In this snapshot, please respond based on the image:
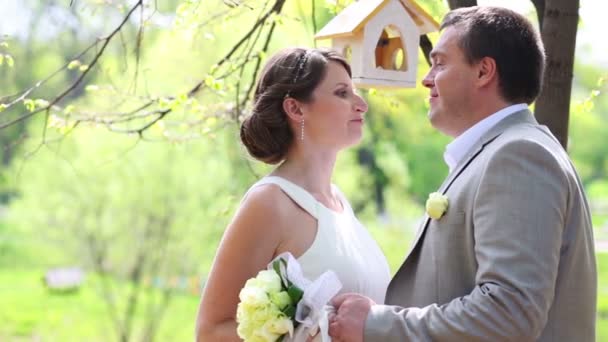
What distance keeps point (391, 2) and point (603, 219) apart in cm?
2867

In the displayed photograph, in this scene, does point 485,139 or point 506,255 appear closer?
point 506,255

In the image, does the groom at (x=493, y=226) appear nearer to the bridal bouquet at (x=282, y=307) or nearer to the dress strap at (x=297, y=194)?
the bridal bouquet at (x=282, y=307)

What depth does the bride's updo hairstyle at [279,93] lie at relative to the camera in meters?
2.64

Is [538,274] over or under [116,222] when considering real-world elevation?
over

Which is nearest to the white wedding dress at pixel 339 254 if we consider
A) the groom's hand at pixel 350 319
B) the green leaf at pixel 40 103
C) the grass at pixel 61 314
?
the groom's hand at pixel 350 319

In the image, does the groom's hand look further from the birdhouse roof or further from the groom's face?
the birdhouse roof

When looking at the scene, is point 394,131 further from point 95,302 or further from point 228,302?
point 228,302

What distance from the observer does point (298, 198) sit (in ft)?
8.35

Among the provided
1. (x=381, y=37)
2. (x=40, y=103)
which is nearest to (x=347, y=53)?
(x=381, y=37)

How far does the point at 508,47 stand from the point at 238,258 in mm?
885

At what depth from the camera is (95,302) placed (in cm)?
2264

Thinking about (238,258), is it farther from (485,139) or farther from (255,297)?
(485,139)

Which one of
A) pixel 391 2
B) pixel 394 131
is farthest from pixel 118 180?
pixel 391 2

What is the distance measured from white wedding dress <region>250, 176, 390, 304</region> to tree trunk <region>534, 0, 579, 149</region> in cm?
70
